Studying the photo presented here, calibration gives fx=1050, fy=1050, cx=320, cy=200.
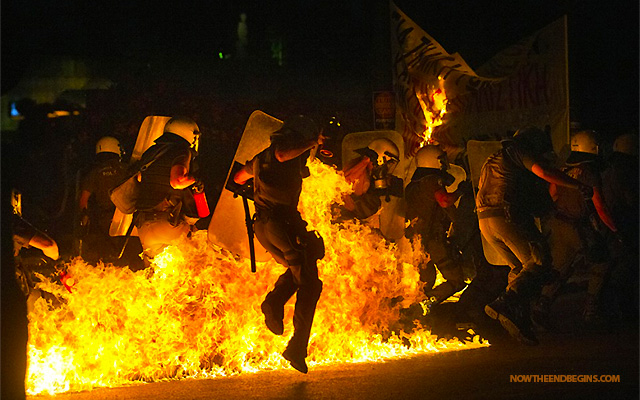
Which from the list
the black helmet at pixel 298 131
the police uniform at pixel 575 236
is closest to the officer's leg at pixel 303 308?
the black helmet at pixel 298 131

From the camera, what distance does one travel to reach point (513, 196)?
9844 millimetres

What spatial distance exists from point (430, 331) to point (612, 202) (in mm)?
2949

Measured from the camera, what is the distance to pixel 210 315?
28.1 feet

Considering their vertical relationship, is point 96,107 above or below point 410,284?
above

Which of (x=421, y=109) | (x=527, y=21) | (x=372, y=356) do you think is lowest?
(x=372, y=356)

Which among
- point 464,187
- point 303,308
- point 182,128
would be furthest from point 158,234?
point 464,187

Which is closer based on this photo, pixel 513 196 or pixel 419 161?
pixel 513 196

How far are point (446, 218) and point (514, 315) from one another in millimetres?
2392

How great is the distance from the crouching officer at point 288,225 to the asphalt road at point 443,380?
0.54 m

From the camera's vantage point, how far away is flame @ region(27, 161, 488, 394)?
817 cm

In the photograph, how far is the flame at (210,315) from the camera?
322 inches

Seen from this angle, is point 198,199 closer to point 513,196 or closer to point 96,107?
point 513,196

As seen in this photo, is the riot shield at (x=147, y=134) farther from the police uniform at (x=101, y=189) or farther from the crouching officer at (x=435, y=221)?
the crouching officer at (x=435, y=221)

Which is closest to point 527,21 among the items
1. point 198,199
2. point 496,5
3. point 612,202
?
point 496,5
